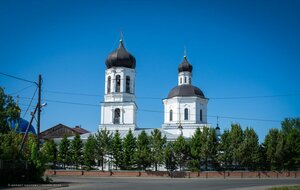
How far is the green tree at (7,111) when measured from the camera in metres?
43.9

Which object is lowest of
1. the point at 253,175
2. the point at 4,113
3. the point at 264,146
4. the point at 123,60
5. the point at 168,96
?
the point at 253,175

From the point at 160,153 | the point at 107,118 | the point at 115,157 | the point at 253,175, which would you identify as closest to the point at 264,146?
the point at 253,175

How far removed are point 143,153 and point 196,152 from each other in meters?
6.71

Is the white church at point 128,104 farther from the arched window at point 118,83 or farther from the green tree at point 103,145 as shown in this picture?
the green tree at point 103,145

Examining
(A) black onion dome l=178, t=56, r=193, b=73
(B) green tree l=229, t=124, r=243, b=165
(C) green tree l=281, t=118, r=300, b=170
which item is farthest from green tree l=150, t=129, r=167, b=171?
(A) black onion dome l=178, t=56, r=193, b=73

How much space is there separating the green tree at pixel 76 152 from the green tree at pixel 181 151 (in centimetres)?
1332

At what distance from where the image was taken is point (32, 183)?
93.9 ft

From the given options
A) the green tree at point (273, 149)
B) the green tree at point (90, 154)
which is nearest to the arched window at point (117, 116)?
the green tree at point (90, 154)

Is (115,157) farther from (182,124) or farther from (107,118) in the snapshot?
(182,124)

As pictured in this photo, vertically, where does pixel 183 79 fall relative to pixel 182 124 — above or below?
above

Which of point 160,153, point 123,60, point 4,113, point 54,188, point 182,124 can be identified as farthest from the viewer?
point 182,124

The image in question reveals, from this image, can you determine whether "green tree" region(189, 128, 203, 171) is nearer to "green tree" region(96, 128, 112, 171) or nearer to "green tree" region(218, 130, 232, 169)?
"green tree" region(218, 130, 232, 169)

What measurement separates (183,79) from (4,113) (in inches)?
1337

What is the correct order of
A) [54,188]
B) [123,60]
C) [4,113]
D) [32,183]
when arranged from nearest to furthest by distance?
[54,188] < [32,183] < [4,113] < [123,60]
